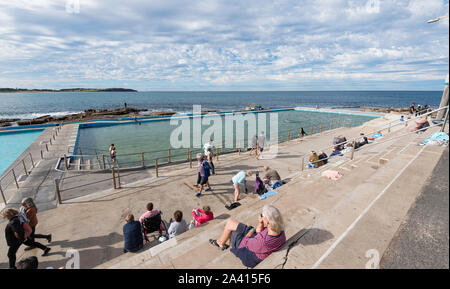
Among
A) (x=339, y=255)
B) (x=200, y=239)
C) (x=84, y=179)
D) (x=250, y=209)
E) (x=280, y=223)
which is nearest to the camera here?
(x=339, y=255)

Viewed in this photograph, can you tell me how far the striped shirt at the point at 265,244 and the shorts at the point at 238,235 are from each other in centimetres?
26

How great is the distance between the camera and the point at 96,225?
17.2 ft

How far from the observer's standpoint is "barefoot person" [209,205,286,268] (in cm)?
276

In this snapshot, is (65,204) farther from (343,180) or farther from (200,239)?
(343,180)

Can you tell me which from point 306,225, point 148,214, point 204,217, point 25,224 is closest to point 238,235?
point 306,225

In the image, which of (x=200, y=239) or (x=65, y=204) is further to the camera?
(x=65, y=204)

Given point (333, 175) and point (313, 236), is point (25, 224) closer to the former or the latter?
point (313, 236)

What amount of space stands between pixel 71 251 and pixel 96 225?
906 mm

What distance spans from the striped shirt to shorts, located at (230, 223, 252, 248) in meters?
0.26

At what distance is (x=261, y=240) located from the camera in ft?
9.42
